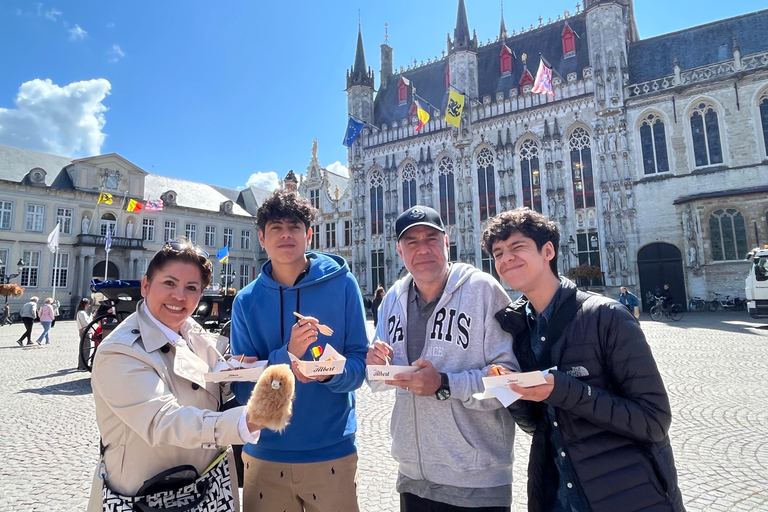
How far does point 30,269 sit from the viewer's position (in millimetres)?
29500

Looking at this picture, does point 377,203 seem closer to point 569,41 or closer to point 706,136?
point 569,41

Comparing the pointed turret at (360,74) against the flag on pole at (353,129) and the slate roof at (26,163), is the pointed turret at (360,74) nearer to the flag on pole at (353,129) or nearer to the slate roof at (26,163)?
the flag on pole at (353,129)

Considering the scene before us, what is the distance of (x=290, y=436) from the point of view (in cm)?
201

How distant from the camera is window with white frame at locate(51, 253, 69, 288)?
30469mm

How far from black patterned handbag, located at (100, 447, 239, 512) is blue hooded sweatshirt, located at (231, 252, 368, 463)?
0.28 m

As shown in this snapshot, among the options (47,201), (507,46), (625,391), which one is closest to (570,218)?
(507,46)

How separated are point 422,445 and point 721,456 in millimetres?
3781

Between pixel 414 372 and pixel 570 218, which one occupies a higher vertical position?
pixel 570 218

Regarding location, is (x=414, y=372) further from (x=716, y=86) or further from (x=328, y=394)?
(x=716, y=86)

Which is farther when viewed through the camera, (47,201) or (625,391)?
(47,201)

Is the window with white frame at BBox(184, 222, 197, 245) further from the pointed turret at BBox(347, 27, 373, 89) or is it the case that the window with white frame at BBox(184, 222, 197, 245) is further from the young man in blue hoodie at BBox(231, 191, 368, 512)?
the young man in blue hoodie at BBox(231, 191, 368, 512)

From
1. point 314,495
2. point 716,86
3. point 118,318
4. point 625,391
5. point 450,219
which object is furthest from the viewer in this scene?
point 450,219

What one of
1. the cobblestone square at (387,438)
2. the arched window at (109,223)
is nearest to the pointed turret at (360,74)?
the arched window at (109,223)

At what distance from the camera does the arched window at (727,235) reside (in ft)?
66.0
